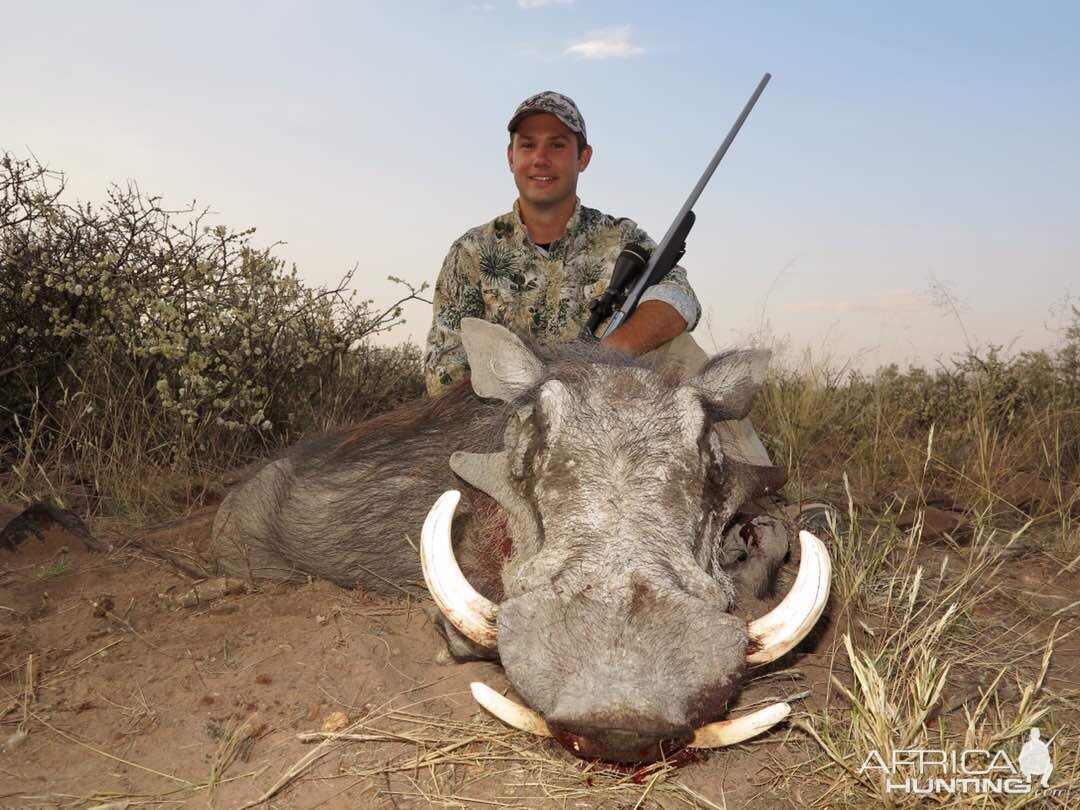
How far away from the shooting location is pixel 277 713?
2.40 metres

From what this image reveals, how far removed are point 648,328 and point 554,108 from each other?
1784mm

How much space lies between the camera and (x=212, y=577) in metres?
3.46

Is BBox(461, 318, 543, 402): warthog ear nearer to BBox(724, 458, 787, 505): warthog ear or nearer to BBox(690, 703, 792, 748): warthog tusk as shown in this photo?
BBox(724, 458, 787, 505): warthog ear

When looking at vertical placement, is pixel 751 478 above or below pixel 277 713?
above

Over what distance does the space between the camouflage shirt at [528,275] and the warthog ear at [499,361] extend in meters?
2.03

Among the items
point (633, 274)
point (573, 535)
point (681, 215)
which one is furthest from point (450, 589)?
point (681, 215)

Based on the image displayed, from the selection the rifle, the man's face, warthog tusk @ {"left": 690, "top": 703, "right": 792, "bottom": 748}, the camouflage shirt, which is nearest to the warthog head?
warthog tusk @ {"left": 690, "top": 703, "right": 792, "bottom": 748}

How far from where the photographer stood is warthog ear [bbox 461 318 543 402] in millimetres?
2756

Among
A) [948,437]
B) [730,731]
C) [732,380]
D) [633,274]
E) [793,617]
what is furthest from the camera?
[948,437]

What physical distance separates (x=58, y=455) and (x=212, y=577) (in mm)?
2238

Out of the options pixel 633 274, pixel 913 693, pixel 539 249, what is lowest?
pixel 913 693

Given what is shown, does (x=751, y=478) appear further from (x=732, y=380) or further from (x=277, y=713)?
(x=277, y=713)

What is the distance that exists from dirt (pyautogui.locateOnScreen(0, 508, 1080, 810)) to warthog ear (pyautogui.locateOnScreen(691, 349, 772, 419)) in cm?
80

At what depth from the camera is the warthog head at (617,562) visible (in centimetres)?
173
